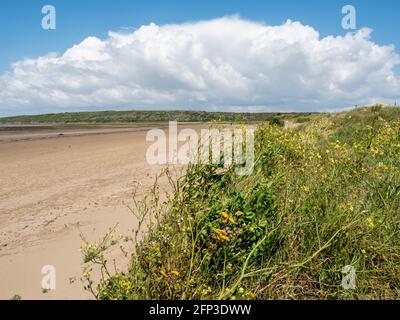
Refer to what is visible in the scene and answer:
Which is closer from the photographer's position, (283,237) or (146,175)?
(283,237)

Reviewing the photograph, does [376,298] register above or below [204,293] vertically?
below

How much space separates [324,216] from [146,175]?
7572mm

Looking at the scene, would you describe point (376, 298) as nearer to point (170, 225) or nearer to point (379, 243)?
point (379, 243)

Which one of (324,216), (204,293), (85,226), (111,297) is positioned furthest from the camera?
(85,226)

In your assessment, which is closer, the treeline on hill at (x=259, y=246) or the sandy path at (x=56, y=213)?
the treeline on hill at (x=259, y=246)

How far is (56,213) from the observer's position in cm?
674

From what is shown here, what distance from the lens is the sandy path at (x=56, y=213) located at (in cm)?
408

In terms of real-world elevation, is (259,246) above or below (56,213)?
above

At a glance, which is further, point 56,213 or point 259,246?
point 56,213

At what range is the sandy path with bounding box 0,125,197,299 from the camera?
408 centimetres

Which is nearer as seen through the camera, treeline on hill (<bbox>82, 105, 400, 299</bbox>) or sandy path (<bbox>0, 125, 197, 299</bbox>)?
treeline on hill (<bbox>82, 105, 400, 299</bbox>)

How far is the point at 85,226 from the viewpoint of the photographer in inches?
231
